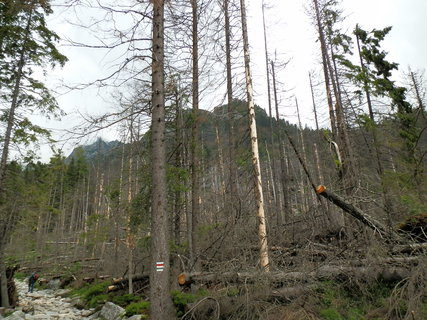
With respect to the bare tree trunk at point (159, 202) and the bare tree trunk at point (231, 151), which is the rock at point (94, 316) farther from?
the bare tree trunk at point (231, 151)

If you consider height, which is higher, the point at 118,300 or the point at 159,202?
the point at 159,202

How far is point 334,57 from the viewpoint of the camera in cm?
1402

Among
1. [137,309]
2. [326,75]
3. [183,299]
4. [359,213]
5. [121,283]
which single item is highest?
[326,75]

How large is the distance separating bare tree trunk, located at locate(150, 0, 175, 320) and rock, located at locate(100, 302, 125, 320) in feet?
12.2

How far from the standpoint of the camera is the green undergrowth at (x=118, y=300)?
7.89 metres

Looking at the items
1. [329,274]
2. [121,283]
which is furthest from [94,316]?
[329,274]

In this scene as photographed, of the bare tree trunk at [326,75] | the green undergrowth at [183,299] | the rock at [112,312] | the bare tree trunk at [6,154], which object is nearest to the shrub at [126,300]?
the rock at [112,312]

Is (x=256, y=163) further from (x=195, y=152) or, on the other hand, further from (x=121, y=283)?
(x=121, y=283)

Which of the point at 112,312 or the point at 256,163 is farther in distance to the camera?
the point at 112,312

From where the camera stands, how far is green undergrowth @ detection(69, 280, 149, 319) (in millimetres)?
7895

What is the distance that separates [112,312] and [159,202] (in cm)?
533

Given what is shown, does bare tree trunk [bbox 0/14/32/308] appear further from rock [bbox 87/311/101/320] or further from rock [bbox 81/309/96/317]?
rock [bbox 87/311/101/320]

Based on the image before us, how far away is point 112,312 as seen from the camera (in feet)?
28.0

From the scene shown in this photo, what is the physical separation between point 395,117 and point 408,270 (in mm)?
11647
